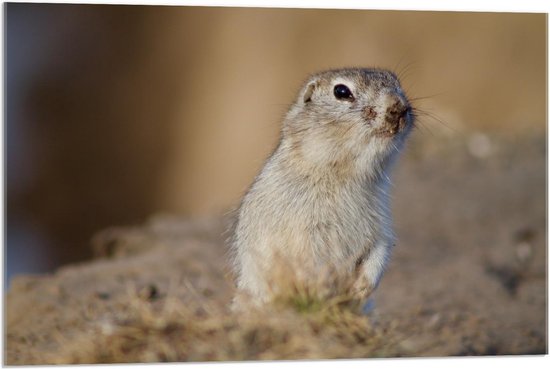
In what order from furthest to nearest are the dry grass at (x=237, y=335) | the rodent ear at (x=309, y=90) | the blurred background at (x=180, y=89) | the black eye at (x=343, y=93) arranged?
1. the blurred background at (x=180, y=89)
2. the rodent ear at (x=309, y=90)
3. the black eye at (x=343, y=93)
4. the dry grass at (x=237, y=335)

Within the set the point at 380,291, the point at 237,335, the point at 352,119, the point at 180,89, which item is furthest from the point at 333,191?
the point at 180,89

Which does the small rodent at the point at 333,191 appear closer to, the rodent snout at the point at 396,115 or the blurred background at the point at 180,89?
the rodent snout at the point at 396,115

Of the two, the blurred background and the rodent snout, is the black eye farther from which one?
the blurred background

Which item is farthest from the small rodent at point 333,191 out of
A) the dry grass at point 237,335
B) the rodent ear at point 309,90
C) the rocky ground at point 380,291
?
the dry grass at point 237,335

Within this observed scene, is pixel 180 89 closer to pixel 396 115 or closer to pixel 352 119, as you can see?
pixel 352 119

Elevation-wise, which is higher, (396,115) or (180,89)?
(396,115)

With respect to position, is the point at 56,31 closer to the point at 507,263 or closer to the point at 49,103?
the point at 49,103
